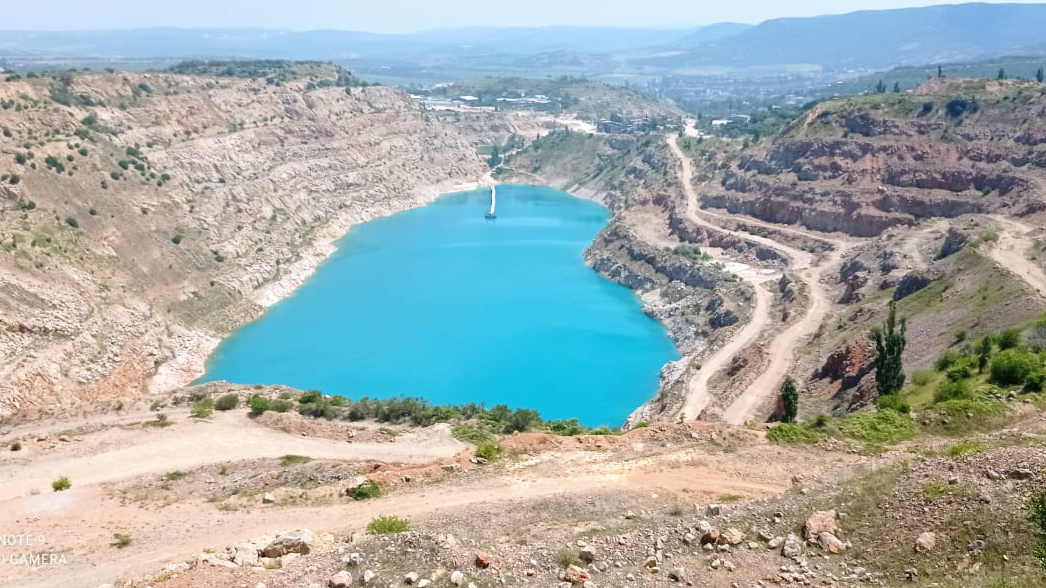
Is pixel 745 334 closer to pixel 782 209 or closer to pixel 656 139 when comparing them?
pixel 782 209

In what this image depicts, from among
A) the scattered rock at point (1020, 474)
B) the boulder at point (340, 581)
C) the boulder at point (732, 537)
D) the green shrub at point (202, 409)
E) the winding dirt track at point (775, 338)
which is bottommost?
the winding dirt track at point (775, 338)

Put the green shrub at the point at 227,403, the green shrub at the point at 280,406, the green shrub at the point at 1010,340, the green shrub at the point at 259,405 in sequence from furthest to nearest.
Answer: the green shrub at the point at 227,403 → the green shrub at the point at 280,406 → the green shrub at the point at 259,405 → the green shrub at the point at 1010,340

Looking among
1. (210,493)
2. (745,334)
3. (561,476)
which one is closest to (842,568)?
(561,476)

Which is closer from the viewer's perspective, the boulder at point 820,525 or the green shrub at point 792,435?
the boulder at point 820,525

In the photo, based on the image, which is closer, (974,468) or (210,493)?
(974,468)

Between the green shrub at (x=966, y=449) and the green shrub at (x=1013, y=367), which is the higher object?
the green shrub at (x=966, y=449)

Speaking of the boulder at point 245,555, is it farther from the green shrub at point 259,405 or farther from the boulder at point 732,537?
the green shrub at point 259,405

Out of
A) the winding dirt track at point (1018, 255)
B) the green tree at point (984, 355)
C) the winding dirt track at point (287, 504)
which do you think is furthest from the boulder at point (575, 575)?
the winding dirt track at point (1018, 255)

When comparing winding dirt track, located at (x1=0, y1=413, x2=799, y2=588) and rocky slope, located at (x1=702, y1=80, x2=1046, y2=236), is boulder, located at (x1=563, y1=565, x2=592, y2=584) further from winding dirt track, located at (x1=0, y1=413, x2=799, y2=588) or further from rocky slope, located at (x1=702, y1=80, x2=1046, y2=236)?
rocky slope, located at (x1=702, y1=80, x2=1046, y2=236)
